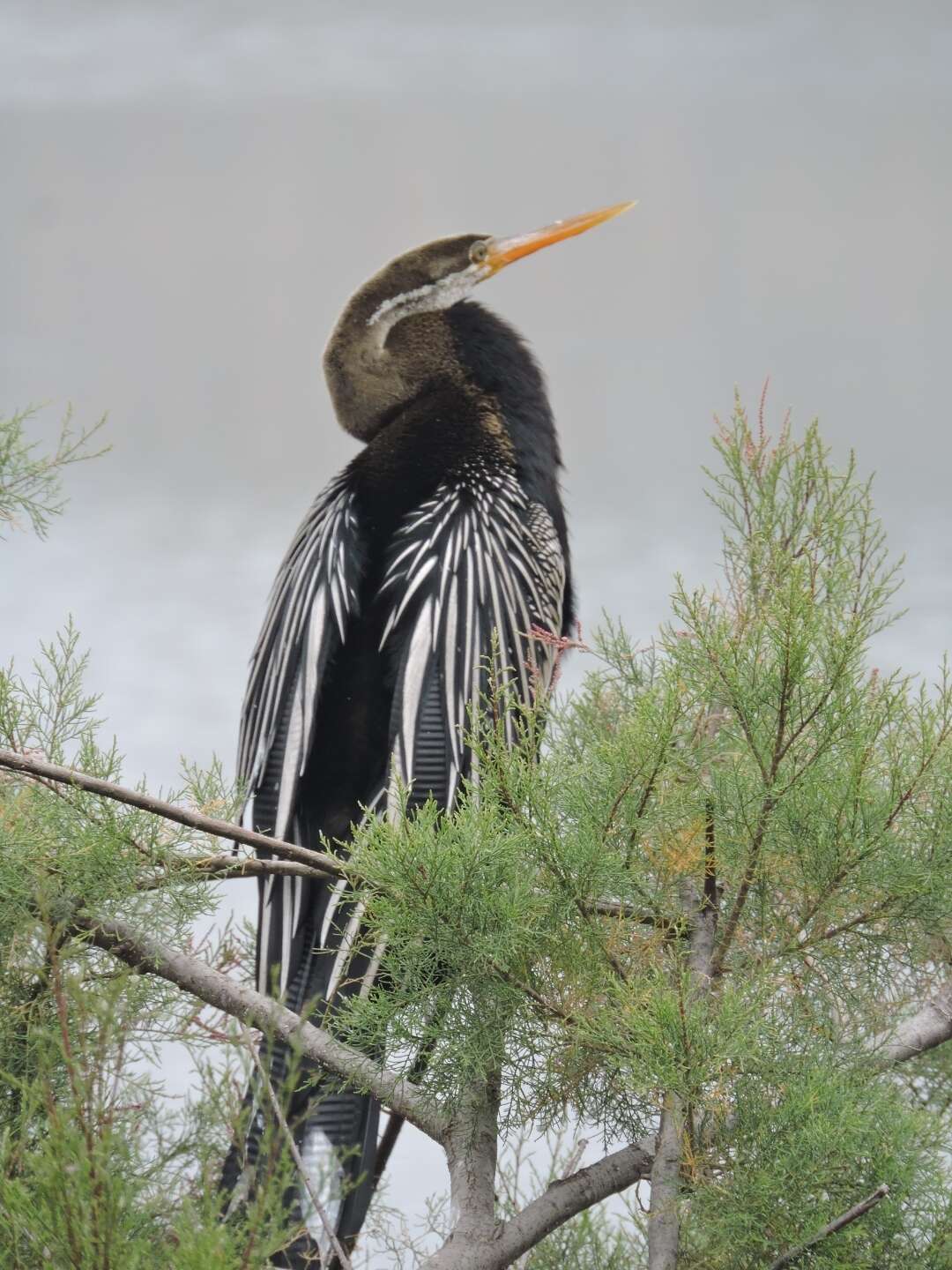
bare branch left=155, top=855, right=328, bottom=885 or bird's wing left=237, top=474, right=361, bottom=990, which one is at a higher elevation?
bird's wing left=237, top=474, right=361, bottom=990

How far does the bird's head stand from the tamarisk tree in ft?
3.45

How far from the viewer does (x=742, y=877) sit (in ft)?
4.15

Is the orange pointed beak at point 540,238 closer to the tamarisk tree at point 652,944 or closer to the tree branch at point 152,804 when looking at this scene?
the tamarisk tree at point 652,944

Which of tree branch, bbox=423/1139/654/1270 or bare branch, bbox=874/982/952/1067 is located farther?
bare branch, bbox=874/982/952/1067

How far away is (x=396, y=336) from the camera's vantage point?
2.37 metres

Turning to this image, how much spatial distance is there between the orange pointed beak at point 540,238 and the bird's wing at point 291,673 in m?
0.56

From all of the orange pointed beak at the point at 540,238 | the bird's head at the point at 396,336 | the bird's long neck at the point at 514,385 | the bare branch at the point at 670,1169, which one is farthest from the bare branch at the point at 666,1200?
the orange pointed beak at the point at 540,238

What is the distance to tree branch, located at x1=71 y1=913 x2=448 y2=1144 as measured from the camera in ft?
4.50

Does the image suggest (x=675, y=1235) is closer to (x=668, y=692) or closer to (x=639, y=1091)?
(x=639, y=1091)

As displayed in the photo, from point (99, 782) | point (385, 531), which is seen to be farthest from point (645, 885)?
point (385, 531)

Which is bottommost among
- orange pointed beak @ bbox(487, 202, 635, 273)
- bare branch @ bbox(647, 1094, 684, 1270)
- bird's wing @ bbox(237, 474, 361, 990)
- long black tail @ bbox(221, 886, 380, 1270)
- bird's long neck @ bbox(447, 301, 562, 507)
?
bare branch @ bbox(647, 1094, 684, 1270)

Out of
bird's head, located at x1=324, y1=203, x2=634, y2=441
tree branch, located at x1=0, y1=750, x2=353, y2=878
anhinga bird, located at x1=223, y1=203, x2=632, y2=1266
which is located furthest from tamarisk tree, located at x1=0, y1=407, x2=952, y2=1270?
bird's head, located at x1=324, y1=203, x2=634, y2=441

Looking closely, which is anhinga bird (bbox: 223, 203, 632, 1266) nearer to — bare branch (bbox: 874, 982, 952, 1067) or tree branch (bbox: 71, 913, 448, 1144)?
tree branch (bbox: 71, 913, 448, 1144)

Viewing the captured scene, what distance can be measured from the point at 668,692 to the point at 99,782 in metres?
0.53
